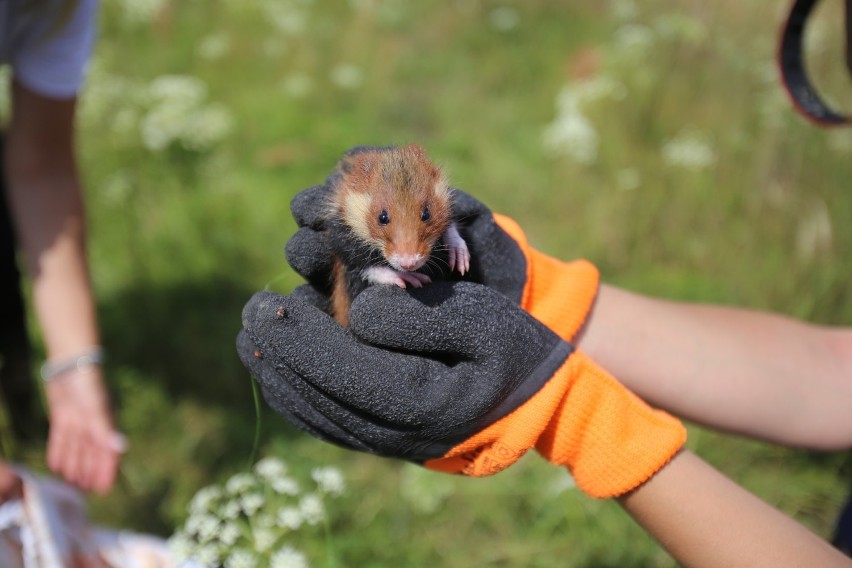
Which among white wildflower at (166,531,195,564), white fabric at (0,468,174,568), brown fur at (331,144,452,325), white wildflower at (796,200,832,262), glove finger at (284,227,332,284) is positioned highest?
brown fur at (331,144,452,325)

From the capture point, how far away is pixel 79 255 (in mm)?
3184

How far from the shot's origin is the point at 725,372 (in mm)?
2326

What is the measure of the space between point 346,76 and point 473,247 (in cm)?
504

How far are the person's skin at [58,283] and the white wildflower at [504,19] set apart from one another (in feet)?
19.5

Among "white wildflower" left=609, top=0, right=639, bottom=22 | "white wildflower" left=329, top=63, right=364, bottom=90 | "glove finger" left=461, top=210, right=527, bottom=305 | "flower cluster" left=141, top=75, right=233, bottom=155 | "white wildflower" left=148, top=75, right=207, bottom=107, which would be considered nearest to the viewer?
"glove finger" left=461, top=210, right=527, bottom=305

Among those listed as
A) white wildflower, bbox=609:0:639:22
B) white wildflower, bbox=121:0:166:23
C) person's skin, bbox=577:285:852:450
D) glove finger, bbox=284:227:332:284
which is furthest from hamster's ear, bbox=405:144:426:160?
white wildflower, bbox=609:0:639:22

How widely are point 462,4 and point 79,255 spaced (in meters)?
6.92

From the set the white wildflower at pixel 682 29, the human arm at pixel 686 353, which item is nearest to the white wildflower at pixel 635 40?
the white wildflower at pixel 682 29

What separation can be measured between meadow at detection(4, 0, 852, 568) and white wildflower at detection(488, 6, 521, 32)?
0.04 m

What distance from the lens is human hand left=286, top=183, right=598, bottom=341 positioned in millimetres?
2088

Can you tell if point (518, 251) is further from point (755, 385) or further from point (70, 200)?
point (70, 200)

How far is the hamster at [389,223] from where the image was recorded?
185 centimetres

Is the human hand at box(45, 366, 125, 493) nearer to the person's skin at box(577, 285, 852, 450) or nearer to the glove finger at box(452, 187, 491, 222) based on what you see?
the glove finger at box(452, 187, 491, 222)

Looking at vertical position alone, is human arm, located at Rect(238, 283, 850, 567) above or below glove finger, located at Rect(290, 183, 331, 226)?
below
